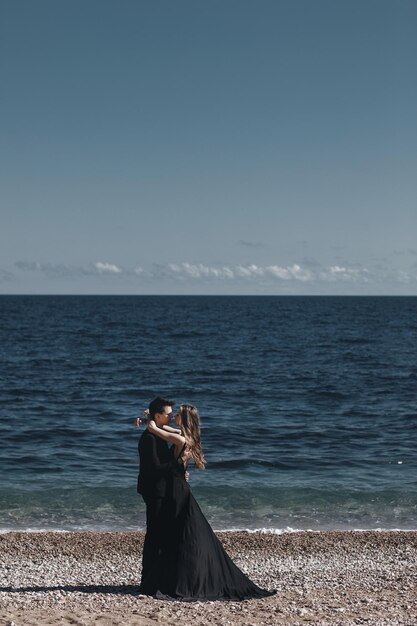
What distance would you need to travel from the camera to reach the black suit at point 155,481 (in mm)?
11047

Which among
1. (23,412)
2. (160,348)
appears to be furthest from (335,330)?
(23,412)

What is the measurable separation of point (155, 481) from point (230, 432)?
17502 millimetres

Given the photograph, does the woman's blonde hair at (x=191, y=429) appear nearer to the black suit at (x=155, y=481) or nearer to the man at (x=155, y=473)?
the man at (x=155, y=473)

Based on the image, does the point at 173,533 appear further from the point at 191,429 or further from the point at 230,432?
the point at 230,432

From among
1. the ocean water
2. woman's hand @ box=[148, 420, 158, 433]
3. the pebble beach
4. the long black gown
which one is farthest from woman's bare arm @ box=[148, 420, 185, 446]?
the ocean water

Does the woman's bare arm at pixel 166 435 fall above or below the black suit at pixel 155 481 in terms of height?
above

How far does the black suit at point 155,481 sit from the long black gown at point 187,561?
0.08m

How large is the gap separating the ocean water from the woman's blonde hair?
6926 millimetres

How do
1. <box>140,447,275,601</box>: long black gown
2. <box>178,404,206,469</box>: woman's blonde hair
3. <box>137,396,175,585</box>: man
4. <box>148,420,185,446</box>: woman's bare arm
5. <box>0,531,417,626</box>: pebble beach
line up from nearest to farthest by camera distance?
<box>0,531,417,626</box>: pebble beach, <box>178,404,206,469</box>: woman's blonde hair, <box>148,420,185,446</box>: woman's bare arm, <box>137,396,175,585</box>: man, <box>140,447,275,601</box>: long black gown

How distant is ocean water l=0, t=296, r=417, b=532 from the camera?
18766 millimetres

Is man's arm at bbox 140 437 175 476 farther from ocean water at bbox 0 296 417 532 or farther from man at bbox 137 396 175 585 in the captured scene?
ocean water at bbox 0 296 417 532

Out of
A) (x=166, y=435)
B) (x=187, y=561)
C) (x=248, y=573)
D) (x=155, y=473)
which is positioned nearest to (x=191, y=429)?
(x=166, y=435)

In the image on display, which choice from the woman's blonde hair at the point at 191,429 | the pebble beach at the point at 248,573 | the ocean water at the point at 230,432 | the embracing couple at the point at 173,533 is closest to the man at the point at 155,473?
the embracing couple at the point at 173,533

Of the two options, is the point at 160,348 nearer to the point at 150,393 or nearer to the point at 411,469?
the point at 150,393
